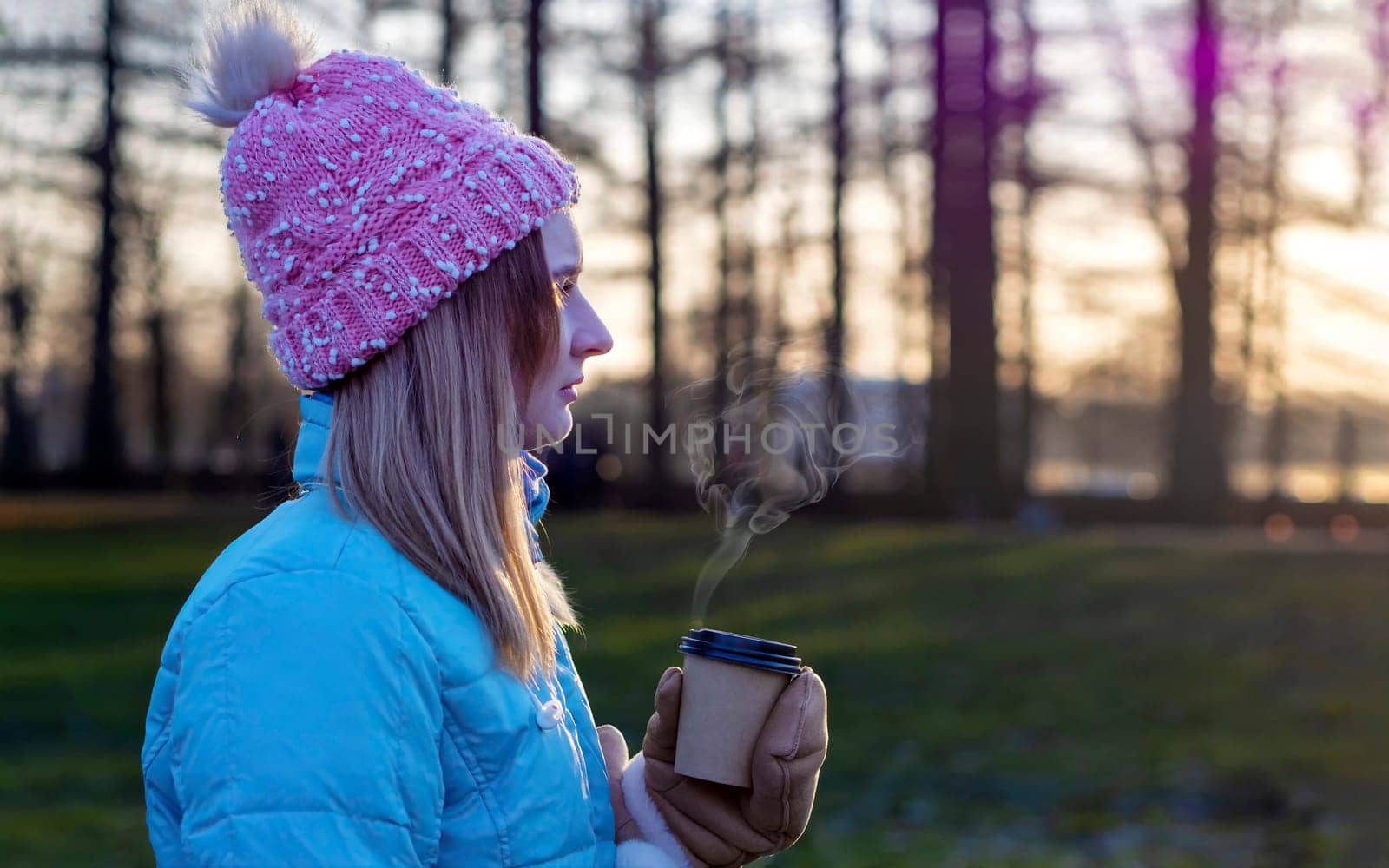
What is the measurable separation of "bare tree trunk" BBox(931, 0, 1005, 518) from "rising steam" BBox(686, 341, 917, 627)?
13042 millimetres

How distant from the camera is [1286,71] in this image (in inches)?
702

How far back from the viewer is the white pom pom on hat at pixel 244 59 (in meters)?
1.93

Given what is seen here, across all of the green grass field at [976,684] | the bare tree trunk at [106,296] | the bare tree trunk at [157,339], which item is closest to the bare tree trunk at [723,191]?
the green grass field at [976,684]

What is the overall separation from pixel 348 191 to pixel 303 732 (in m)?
0.72

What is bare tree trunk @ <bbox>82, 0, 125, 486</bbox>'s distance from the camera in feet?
63.4

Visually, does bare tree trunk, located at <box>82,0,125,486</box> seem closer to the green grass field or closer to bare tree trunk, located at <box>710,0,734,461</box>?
the green grass field

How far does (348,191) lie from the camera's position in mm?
1873

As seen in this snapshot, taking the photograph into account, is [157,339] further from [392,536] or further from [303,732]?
[303,732]

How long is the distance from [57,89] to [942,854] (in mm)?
17822

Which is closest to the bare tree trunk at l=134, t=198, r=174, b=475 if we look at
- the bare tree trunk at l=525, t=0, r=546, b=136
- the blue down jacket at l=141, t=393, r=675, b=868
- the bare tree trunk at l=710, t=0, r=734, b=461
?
the bare tree trunk at l=525, t=0, r=546, b=136

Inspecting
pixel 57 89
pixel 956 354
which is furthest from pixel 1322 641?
pixel 57 89

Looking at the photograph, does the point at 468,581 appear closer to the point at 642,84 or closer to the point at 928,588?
the point at 928,588

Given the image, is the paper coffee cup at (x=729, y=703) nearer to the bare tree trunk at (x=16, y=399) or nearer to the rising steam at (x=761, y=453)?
the rising steam at (x=761, y=453)

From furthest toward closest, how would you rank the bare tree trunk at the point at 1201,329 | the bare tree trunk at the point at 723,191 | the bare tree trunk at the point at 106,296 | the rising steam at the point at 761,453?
the bare tree trunk at the point at 723,191 → the bare tree trunk at the point at 106,296 → the bare tree trunk at the point at 1201,329 → the rising steam at the point at 761,453
